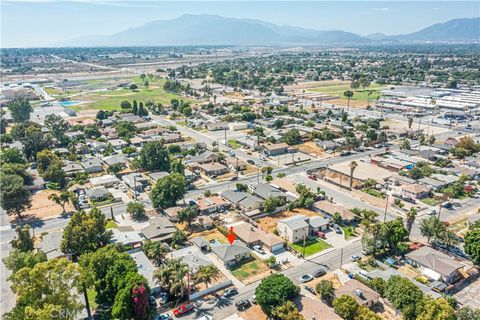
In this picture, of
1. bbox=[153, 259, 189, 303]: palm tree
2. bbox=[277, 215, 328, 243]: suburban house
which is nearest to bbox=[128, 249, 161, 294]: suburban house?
bbox=[153, 259, 189, 303]: palm tree

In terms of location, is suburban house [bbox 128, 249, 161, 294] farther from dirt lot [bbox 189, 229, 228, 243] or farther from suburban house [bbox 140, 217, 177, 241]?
dirt lot [bbox 189, 229, 228, 243]

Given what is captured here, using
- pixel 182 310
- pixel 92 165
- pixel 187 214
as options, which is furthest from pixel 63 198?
pixel 182 310

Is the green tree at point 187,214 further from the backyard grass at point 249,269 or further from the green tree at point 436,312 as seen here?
the green tree at point 436,312

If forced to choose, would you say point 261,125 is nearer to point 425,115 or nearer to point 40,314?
point 425,115

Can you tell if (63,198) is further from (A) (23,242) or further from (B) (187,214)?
(B) (187,214)

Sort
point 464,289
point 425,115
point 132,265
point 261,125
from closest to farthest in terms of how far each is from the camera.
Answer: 1. point 132,265
2. point 464,289
3. point 261,125
4. point 425,115

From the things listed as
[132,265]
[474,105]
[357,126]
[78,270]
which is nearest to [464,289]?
[132,265]
